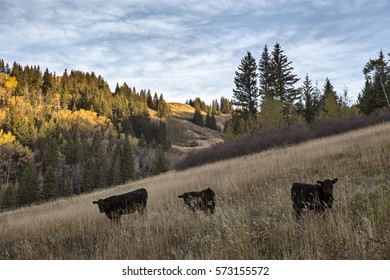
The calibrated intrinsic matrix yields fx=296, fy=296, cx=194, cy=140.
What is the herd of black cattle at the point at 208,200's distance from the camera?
5461mm

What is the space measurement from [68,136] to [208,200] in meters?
108

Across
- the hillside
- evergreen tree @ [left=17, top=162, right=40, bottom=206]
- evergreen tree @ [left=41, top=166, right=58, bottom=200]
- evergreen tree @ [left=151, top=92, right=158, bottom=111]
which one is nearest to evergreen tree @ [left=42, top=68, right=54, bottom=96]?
the hillside

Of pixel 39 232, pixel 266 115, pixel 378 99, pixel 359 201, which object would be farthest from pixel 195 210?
pixel 378 99

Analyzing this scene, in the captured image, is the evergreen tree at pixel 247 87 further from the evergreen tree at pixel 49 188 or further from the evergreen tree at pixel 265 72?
the evergreen tree at pixel 49 188

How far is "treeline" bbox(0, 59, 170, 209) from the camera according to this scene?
65.2 meters

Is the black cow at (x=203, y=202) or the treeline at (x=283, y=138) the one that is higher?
the treeline at (x=283, y=138)

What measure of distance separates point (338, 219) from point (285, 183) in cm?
394

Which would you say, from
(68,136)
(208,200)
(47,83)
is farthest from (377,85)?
(47,83)

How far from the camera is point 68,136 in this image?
105812 millimetres

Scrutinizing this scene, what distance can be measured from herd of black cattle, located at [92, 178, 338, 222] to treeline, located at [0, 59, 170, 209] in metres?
52.3

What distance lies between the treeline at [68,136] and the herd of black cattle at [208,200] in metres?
52.3

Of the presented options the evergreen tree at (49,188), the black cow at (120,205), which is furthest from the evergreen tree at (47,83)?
the black cow at (120,205)

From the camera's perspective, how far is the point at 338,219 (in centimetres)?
477
